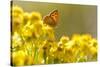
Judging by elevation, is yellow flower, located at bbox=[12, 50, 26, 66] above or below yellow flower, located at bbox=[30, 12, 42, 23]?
below

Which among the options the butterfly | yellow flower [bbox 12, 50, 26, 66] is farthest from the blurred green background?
yellow flower [bbox 12, 50, 26, 66]

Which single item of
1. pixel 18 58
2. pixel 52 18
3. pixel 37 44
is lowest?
pixel 18 58

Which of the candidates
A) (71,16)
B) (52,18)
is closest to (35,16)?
(52,18)

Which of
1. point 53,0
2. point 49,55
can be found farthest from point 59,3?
point 49,55

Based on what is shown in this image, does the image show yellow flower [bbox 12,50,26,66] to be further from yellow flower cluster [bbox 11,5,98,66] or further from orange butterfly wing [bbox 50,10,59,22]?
orange butterfly wing [bbox 50,10,59,22]

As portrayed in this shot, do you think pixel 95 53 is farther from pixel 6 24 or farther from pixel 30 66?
pixel 6 24

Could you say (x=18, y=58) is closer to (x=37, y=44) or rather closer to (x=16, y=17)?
(x=37, y=44)

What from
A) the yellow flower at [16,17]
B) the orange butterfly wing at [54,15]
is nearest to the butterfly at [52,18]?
the orange butterfly wing at [54,15]
